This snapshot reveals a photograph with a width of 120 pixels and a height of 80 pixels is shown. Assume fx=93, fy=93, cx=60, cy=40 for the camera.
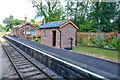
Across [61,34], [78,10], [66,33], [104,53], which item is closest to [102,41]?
[104,53]

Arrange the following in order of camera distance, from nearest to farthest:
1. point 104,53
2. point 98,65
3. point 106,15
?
point 98,65, point 104,53, point 106,15

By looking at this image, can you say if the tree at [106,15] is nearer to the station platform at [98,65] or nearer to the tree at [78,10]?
the tree at [78,10]

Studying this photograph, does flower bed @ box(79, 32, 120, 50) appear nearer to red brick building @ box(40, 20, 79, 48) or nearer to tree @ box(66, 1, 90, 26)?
red brick building @ box(40, 20, 79, 48)

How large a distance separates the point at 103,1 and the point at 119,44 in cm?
1266

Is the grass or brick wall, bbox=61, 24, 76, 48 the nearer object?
the grass

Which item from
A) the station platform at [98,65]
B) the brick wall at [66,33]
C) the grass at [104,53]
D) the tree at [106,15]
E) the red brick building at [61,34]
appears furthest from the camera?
the tree at [106,15]

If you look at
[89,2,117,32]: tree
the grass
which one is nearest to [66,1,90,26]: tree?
[89,2,117,32]: tree

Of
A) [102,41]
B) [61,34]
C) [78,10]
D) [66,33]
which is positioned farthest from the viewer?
[78,10]

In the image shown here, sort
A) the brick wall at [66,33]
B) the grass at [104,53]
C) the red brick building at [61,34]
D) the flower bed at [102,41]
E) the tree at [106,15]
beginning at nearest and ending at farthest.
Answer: the grass at [104,53], the flower bed at [102,41], the red brick building at [61,34], the brick wall at [66,33], the tree at [106,15]

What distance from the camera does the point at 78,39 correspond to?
16359mm

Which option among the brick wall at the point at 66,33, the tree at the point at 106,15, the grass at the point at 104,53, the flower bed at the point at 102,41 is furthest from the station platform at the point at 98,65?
the tree at the point at 106,15

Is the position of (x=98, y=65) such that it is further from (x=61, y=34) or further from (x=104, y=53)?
(x=61, y=34)

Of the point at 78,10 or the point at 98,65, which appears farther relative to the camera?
the point at 78,10

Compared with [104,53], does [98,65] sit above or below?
below
